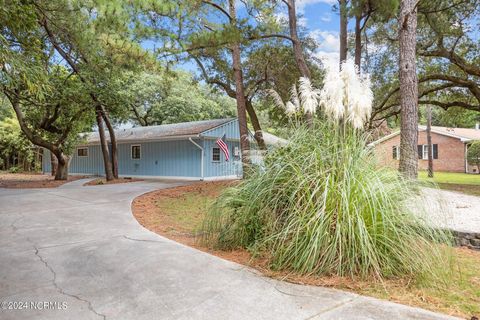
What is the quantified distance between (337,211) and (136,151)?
1697 centimetres

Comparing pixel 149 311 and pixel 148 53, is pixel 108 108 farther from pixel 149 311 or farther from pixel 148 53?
pixel 149 311

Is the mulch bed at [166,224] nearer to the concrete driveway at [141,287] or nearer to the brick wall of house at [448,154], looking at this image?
the concrete driveway at [141,287]

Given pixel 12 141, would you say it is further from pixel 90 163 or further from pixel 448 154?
pixel 448 154

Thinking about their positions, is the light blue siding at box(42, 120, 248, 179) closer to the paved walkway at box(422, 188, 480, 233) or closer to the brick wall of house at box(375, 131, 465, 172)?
the paved walkway at box(422, 188, 480, 233)

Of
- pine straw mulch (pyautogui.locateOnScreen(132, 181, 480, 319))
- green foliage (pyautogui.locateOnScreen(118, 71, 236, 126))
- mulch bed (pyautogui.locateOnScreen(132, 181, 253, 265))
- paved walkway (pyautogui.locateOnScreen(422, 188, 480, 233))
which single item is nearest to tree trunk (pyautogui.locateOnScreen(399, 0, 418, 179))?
paved walkway (pyautogui.locateOnScreen(422, 188, 480, 233))

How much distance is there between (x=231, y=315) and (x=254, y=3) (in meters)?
10.9

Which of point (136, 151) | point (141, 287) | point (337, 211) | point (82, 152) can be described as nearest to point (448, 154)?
point (136, 151)

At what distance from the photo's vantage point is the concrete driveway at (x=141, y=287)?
2.59 meters

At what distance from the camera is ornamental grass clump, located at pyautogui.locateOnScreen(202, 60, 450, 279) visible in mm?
3256

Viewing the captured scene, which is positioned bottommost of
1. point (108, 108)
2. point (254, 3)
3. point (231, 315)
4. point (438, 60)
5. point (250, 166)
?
point (231, 315)

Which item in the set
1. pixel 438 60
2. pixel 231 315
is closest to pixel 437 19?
pixel 438 60

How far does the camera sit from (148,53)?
934 centimetres

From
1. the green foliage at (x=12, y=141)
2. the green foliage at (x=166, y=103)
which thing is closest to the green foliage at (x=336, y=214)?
the green foliage at (x=166, y=103)

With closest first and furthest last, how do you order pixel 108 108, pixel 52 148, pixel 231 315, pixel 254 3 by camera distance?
pixel 231 315, pixel 254 3, pixel 108 108, pixel 52 148
